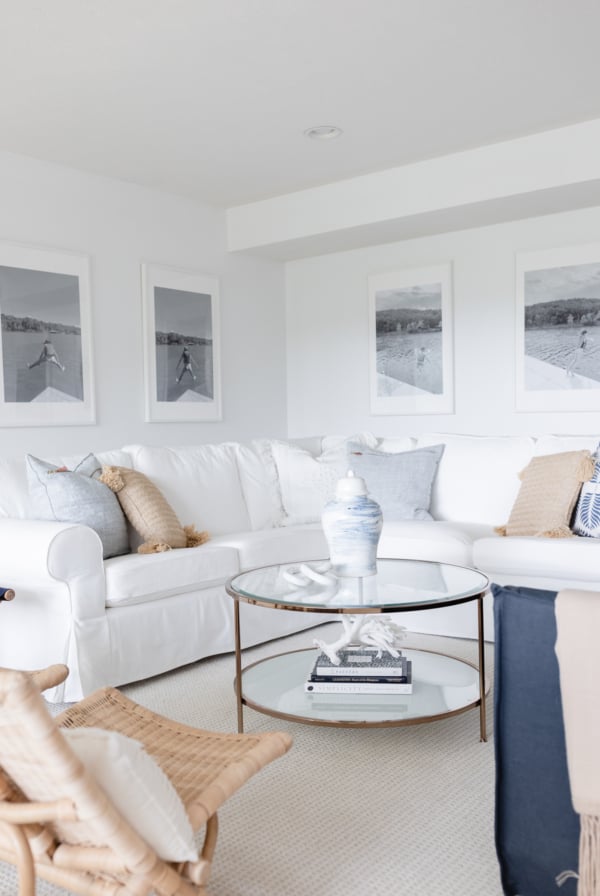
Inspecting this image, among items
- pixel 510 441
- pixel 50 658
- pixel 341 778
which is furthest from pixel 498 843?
pixel 510 441

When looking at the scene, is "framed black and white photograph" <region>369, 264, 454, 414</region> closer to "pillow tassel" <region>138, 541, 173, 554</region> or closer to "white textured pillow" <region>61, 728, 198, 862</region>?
"pillow tassel" <region>138, 541, 173, 554</region>

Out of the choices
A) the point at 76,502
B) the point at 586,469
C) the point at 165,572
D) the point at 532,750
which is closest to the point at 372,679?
the point at 165,572

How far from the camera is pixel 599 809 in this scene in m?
1.37

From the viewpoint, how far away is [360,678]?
2.65 metres

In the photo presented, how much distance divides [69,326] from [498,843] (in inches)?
149

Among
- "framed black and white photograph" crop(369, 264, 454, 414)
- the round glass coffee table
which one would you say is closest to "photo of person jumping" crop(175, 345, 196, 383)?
"framed black and white photograph" crop(369, 264, 454, 414)

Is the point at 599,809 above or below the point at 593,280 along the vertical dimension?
below

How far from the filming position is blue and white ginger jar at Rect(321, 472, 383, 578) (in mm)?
2713

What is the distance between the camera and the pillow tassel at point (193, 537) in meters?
3.69

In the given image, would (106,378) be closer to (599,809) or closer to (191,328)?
(191,328)

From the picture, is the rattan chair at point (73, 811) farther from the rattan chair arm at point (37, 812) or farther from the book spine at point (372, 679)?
the book spine at point (372, 679)

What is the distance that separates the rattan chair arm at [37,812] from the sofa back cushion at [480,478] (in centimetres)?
321

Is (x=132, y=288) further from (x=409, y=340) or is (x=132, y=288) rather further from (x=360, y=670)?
(x=360, y=670)

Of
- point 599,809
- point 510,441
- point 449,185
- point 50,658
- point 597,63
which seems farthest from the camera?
point 449,185
